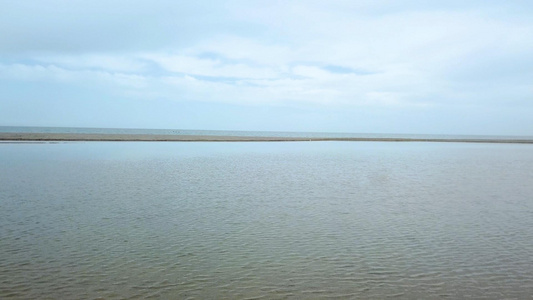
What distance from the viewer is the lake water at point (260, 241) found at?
7.51 m

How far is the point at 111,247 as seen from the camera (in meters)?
9.73

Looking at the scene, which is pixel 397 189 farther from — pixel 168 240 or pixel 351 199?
pixel 168 240

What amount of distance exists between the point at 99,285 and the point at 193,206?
7.48 m

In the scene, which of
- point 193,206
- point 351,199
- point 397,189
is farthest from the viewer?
point 397,189

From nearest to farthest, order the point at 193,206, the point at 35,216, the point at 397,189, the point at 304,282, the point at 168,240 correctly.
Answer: the point at 304,282 → the point at 168,240 → the point at 35,216 → the point at 193,206 → the point at 397,189

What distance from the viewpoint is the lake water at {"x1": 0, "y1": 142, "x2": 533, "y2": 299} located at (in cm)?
751

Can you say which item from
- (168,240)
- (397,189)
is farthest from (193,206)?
(397,189)

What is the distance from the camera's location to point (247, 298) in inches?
275

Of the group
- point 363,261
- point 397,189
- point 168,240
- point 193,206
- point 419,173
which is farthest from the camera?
point 419,173

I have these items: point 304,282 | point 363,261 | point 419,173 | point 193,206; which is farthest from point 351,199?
point 419,173

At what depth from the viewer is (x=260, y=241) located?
34.7 ft

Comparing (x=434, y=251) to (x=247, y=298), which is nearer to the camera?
(x=247, y=298)

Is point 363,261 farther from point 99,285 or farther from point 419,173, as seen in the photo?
point 419,173

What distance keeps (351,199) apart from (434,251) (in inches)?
278
